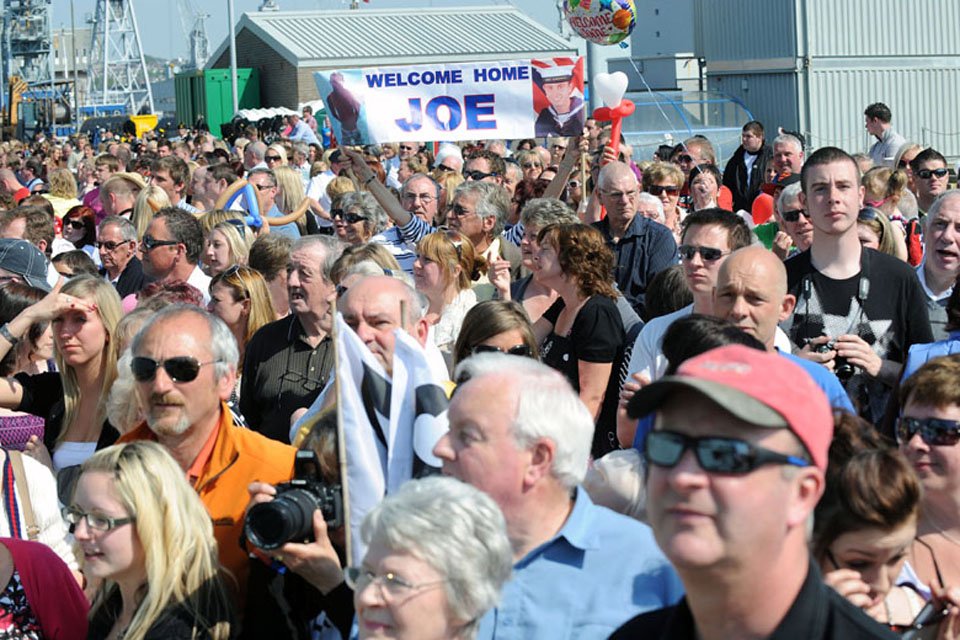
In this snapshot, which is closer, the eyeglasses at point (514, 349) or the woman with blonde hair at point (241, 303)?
the eyeglasses at point (514, 349)

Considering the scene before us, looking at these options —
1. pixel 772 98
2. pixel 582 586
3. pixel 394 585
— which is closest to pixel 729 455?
pixel 394 585

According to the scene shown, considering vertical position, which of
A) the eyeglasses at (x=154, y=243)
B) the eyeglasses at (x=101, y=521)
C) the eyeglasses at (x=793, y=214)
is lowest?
the eyeglasses at (x=101, y=521)

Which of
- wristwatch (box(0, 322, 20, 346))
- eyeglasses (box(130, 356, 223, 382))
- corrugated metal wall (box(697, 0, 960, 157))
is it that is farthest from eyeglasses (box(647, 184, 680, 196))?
corrugated metal wall (box(697, 0, 960, 157))

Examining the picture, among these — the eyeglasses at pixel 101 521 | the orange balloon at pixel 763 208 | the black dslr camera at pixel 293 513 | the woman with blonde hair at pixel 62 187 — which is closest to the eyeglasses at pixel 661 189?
the orange balloon at pixel 763 208

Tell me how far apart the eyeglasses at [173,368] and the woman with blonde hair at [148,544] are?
1.95 feet

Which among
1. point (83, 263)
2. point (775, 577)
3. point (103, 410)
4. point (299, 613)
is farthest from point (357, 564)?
point (83, 263)

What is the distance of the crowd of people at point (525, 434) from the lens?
204cm

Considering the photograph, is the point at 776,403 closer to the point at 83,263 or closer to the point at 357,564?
the point at 357,564

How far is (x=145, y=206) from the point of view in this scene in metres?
9.89

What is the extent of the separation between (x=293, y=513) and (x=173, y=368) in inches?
45.1

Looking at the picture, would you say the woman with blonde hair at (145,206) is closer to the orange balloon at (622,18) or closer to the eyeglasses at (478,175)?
the eyeglasses at (478,175)

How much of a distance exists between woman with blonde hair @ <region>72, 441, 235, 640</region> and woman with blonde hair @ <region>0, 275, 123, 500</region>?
1.67m

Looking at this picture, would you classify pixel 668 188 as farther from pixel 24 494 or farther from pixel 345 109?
pixel 24 494

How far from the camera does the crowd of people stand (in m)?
2.04
